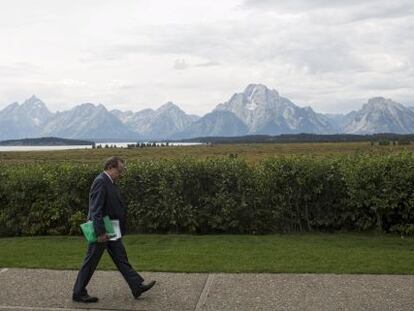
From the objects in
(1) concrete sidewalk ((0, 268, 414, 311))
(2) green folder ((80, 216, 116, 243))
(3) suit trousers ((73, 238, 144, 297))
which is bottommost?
(1) concrete sidewalk ((0, 268, 414, 311))

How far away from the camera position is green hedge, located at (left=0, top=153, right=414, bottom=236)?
11.0 m

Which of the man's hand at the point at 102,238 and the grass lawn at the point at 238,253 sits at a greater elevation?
the man's hand at the point at 102,238

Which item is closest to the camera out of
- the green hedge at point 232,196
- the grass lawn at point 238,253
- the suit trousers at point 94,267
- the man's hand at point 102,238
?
the man's hand at point 102,238

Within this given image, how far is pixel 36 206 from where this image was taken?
39.2 ft

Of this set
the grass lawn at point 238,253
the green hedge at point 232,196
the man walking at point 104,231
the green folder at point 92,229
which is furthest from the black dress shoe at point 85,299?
the green hedge at point 232,196

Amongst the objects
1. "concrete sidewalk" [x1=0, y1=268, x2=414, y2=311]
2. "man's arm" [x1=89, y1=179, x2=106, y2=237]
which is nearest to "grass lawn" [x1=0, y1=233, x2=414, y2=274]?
"concrete sidewalk" [x1=0, y1=268, x2=414, y2=311]

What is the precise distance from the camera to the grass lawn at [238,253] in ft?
26.8

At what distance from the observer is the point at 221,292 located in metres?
7.01

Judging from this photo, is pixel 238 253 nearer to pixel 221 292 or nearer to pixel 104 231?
pixel 221 292

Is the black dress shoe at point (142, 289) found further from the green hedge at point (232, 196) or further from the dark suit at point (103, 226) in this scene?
the green hedge at point (232, 196)

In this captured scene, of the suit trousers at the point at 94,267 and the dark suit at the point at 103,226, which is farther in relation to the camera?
the suit trousers at the point at 94,267

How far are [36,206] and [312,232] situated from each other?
5930mm

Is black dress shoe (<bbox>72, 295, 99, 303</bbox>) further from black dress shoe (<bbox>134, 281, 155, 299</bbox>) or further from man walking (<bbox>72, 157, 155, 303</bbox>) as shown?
black dress shoe (<bbox>134, 281, 155, 299</bbox>)

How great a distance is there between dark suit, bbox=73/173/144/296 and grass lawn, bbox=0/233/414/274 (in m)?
1.44
